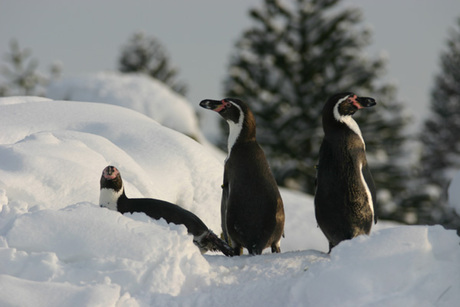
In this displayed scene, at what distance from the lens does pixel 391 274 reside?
2510 millimetres

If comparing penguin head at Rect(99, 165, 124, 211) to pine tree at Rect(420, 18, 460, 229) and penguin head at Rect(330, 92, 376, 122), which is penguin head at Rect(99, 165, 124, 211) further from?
pine tree at Rect(420, 18, 460, 229)

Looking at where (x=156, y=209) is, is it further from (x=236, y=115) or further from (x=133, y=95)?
(x=133, y=95)

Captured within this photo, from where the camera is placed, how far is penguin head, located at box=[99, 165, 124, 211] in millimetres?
3441

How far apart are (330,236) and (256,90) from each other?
13.8 meters

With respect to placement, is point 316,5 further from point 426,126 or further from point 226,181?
point 226,181

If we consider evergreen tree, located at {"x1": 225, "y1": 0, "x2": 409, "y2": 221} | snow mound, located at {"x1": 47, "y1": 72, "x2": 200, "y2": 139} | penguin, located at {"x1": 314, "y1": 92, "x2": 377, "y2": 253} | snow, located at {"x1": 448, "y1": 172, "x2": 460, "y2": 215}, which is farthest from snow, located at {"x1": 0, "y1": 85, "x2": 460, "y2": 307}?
evergreen tree, located at {"x1": 225, "y1": 0, "x2": 409, "y2": 221}

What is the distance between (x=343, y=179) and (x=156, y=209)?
3.46ft

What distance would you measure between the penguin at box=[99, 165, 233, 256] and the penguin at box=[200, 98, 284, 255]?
0.44 feet

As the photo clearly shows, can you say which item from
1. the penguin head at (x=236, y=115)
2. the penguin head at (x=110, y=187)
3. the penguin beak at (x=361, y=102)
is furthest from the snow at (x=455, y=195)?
the penguin head at (x=110, y=187)

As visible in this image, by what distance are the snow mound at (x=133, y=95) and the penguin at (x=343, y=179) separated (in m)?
6.05

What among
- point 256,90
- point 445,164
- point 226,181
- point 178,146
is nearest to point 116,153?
point 178,146

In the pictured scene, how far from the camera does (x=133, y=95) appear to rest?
32.7ft

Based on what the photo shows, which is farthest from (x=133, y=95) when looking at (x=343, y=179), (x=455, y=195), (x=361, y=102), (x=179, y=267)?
(x=179, y=267)

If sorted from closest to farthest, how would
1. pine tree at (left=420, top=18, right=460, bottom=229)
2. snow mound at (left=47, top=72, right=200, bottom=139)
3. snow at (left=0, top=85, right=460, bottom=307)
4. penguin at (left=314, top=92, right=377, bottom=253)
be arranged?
snow at (left=0, top=85, right=460, bottom=307) → penguin at (left=314, top=92, right=377, bottom=253) → snow mound at (left=47, top=72, right=200, bottom=139) → pine tree at (left=420, top=18, right=460, bottom=229)
